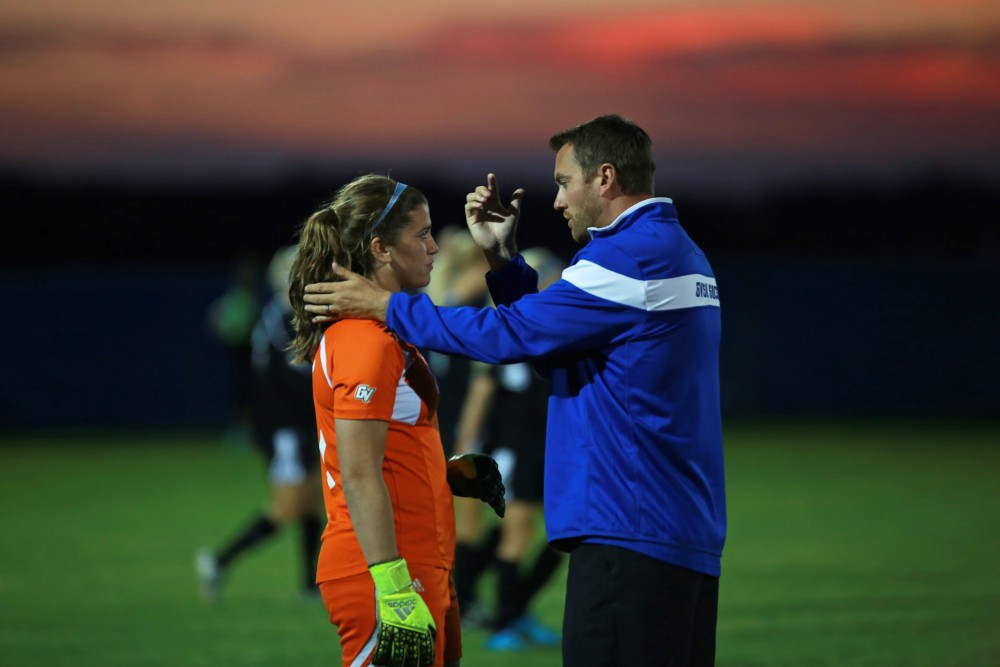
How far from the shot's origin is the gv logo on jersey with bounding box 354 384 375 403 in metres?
3.62

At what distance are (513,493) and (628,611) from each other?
3882 mm

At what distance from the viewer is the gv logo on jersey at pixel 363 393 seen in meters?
3.62

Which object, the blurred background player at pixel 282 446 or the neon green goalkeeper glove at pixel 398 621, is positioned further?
the blurred background player at pixel 282 446

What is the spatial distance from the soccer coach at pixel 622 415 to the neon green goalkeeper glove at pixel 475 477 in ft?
1.11

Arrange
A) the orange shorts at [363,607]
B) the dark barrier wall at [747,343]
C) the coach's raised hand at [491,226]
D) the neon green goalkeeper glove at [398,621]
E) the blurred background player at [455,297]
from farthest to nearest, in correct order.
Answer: the dark barrier wall at [747,343] < the blurred background player at [455,297] < the coach's raised hand at [491,226] < the orange shorts at [363,607] < the neon green goalkeeper glove at [398,621]

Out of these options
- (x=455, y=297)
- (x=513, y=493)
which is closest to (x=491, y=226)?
(x=513, y=493)

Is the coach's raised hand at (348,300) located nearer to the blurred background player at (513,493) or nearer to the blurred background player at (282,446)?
the blurred background player at (513,493)

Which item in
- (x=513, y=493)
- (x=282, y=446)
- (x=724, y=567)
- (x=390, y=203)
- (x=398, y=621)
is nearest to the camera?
(x=398, y=621)

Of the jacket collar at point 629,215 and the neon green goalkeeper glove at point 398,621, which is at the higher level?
the jacket collar at point 629,215

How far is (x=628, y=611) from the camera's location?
12.3ft

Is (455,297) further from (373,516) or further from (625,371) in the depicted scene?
(373,516)

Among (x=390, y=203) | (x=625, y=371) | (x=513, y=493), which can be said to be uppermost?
(x=390, y=203)

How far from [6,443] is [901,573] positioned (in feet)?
48.4

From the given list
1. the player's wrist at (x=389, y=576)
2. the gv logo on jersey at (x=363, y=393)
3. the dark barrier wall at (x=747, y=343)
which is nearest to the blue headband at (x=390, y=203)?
the gv logo on jersey at (x=363, y=393)
